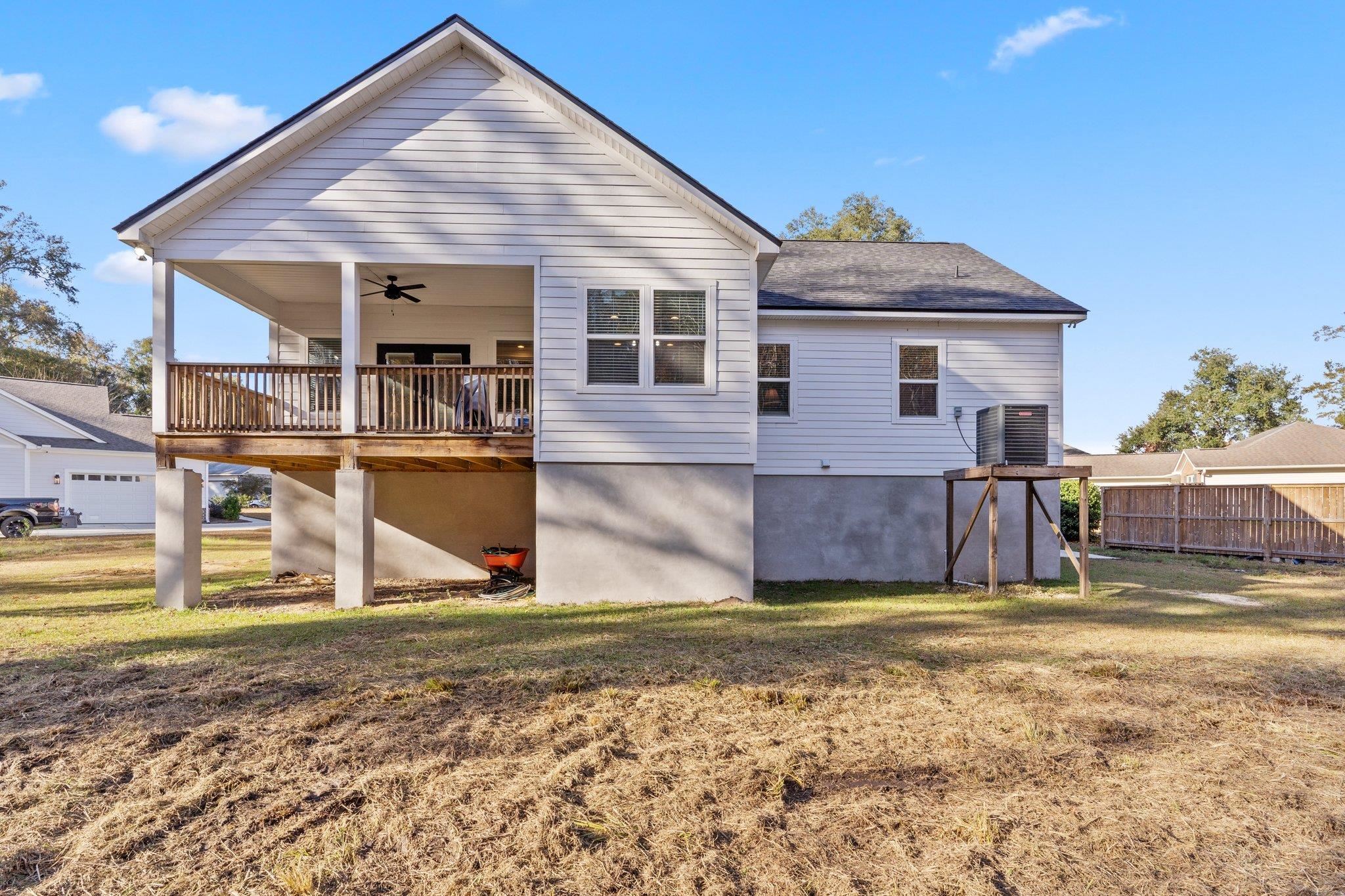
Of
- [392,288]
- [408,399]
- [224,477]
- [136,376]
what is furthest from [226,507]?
[408,399]

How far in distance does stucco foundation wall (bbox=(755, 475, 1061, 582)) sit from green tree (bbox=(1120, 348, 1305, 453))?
46.8m

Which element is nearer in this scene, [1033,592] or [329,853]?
[329,853]

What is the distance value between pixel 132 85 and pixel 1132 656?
24.0 metres

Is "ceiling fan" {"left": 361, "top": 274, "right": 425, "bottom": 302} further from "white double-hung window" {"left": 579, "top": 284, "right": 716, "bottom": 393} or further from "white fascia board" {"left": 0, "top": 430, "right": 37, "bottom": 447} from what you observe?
"white fascia board" {"left": 0, "top": 430, "right": 37, "bottom": 447}

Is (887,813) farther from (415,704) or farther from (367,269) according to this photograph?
(367,269)

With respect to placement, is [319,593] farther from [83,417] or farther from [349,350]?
[83,417]

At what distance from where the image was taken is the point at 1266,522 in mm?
17516

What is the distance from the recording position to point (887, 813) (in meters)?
3.66

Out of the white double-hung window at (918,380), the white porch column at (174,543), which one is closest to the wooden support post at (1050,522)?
the white double-hung window at (918,380)

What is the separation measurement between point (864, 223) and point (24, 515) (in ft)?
111

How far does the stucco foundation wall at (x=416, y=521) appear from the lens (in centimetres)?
1251

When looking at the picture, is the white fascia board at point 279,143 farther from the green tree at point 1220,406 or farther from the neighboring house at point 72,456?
the green tree at point 1220,406

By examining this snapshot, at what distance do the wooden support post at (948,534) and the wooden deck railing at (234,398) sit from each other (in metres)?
9.46

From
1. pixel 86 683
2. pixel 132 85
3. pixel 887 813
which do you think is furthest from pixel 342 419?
pixel 132 85
